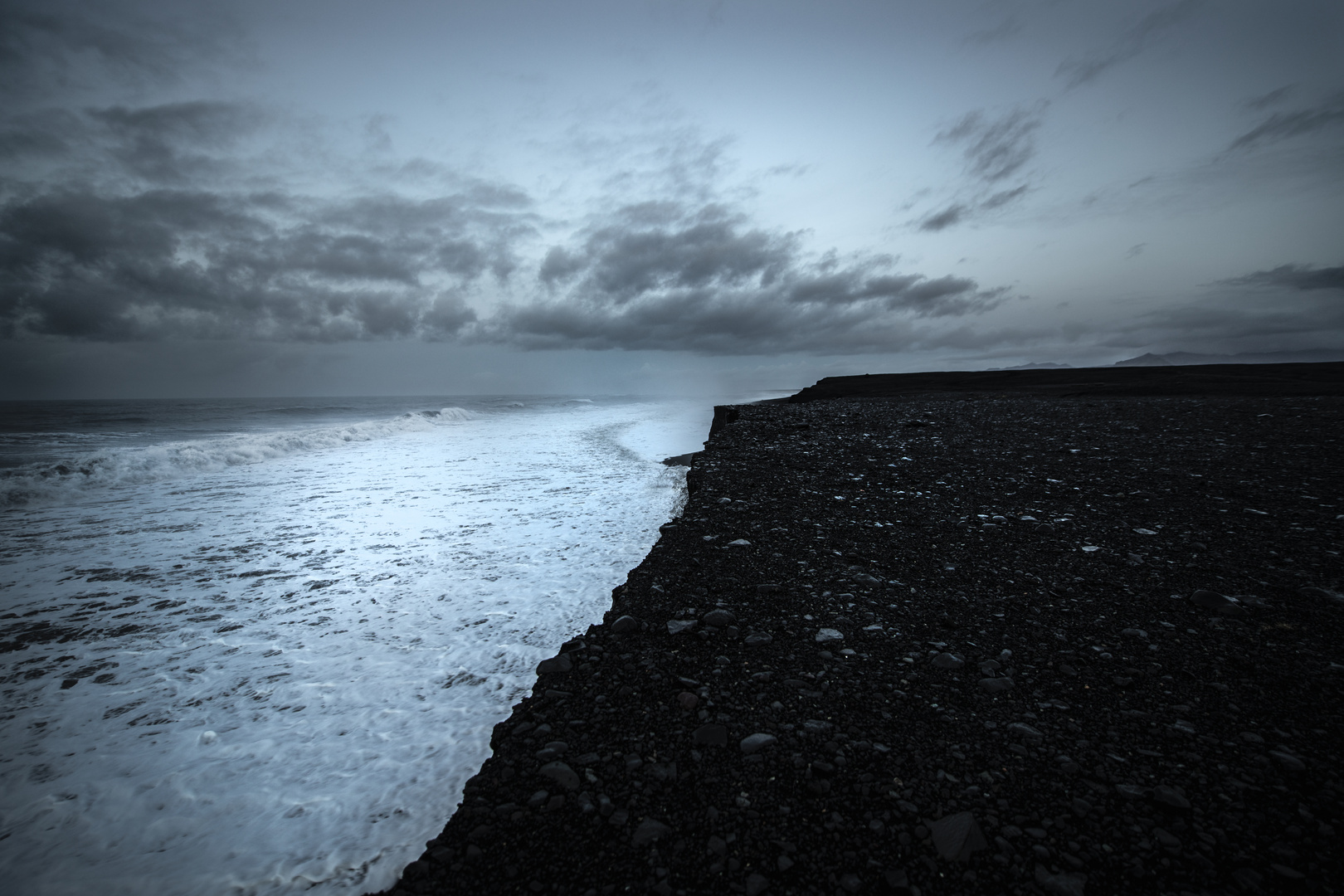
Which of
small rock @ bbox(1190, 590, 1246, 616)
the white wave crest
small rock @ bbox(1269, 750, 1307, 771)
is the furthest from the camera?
the white wave crest

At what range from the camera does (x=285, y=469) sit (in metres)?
13.2

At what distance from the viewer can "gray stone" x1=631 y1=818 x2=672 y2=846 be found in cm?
191

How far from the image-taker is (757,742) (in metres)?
2.36

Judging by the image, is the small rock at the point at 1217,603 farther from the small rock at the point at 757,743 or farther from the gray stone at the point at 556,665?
the gray stone at the point at 556,665

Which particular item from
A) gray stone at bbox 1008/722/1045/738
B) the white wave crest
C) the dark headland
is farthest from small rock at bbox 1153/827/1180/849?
the white wave crest

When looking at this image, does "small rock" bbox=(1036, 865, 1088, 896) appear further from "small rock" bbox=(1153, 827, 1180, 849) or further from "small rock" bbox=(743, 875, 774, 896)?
"small rock" bbox=(743, 875, 774, 896)

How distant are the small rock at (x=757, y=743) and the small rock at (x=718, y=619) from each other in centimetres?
109

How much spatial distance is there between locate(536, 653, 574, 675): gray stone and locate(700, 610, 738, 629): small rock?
974 mm

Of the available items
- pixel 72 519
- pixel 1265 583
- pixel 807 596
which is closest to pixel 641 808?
pixel 807 596

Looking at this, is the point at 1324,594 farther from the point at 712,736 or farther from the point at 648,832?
the point at 648,832

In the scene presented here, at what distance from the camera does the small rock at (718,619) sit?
3498 mm

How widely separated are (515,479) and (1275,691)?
10692 mm

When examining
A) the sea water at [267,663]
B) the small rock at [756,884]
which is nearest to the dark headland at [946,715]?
the small rock at [756,884]

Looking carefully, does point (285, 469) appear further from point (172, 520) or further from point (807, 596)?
point (807, 596)
